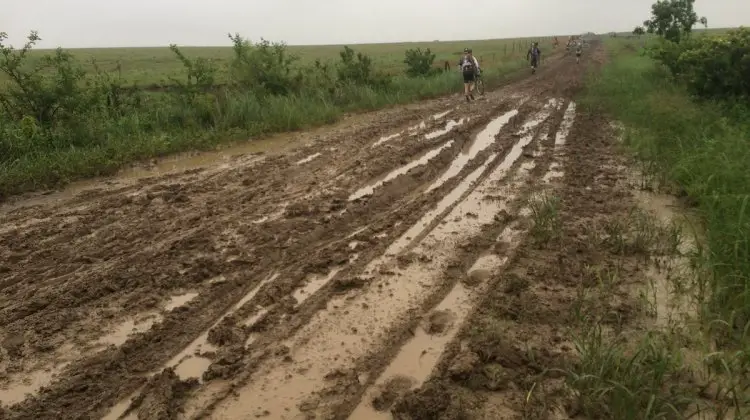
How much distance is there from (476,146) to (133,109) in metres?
8.02

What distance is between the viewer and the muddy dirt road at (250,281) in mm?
3557

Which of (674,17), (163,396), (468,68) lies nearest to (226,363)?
(163,396)


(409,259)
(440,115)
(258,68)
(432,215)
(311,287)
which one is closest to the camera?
(311,287)

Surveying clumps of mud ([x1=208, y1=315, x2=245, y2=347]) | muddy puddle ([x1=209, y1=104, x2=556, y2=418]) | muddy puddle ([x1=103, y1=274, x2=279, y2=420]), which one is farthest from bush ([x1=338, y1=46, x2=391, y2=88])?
muddy puddle ([x1=103, y1=274, x2=279, y2=420])

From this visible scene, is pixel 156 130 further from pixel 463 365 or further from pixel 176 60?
pixel 176 60

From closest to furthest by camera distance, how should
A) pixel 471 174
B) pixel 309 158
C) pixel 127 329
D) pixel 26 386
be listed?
pixel 26 386
pixel 127 329
pixel 471 174
pixel 309 158

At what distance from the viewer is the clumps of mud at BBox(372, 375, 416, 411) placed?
335cm

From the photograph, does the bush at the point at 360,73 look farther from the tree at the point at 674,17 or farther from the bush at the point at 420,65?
the tree at the point at 674,17

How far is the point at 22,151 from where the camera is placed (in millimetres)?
9438

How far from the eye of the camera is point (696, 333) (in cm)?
399

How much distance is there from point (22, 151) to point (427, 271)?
8.10 meters

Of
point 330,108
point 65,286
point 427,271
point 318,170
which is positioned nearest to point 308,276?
point 427,271

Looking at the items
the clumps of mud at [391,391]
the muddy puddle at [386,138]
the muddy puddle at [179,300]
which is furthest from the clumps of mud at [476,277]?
the muddy puddle at [386,138]

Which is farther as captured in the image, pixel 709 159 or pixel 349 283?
pixel 709 159
